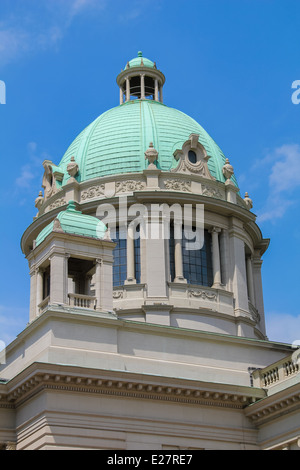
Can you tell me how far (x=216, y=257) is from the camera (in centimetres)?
4762

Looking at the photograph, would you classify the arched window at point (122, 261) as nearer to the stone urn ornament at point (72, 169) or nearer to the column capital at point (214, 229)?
the column capital at point (214, 229)

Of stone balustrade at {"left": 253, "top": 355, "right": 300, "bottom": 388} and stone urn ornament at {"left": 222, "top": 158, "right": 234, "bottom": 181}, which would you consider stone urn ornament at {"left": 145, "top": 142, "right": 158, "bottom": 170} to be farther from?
stone balustrade at {"left": 253, "top": 355, "right": 300, "bottom": 388}

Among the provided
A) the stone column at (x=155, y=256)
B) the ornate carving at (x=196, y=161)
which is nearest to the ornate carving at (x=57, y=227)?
the stone column at (x=155, y=256)

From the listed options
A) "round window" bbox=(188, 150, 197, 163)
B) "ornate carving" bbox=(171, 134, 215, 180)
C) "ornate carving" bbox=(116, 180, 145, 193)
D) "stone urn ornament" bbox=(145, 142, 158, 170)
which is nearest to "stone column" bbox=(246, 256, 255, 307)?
"ornate carving" bbox=(171, 134, 215, 180)

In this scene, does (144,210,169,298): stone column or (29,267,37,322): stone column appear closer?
(29,267,37,322): stone column

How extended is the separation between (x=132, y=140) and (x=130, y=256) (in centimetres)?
770

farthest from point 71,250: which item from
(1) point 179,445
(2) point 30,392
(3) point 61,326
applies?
(1) point 179,445

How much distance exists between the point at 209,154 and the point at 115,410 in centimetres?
2180

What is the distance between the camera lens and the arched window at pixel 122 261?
46406mm

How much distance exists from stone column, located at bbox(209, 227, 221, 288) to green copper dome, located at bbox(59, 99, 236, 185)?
13.5 ft

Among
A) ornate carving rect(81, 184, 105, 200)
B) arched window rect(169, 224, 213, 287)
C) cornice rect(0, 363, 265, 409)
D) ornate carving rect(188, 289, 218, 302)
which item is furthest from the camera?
ornate carving rect(81, 184, 105, 200)

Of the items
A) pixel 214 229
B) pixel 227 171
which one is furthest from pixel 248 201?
pixel 214 229

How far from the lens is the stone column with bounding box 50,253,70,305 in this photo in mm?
35750
